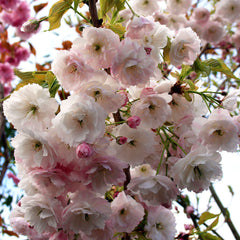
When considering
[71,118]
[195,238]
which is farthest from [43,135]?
[195,238]

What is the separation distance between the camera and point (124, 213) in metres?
0.71

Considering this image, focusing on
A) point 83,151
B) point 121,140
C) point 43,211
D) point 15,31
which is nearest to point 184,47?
point 121,140

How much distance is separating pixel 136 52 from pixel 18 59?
317 cm

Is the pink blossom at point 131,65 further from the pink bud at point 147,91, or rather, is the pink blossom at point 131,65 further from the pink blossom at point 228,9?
the pink blossom at point 228,9

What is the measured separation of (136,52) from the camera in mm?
642

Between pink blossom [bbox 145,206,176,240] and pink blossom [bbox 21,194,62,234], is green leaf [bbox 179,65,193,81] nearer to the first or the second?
pink blossom [bbox 145,206,176,240]

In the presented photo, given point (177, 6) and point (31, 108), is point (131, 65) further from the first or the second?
point (177, 6)

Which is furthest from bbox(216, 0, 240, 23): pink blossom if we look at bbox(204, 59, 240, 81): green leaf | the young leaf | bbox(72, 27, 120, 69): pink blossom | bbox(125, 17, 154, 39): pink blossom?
bbox(72, 27, 120, 69): pink blossom

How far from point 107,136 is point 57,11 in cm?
45

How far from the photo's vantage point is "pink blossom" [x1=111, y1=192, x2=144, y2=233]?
704mm

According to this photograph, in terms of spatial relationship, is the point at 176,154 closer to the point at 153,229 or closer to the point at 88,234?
the point at 153,229

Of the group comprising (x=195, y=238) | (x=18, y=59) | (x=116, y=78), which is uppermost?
(x=18, y=59)

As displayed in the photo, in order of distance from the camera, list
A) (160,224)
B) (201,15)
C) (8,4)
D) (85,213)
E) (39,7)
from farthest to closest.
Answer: (8,4)
(201,15)
(39,7)
(160,224)
(85,213)

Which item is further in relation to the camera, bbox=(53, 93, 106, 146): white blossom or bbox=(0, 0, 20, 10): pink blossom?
bbox=(0, 0, 20, 10): pink blossom
